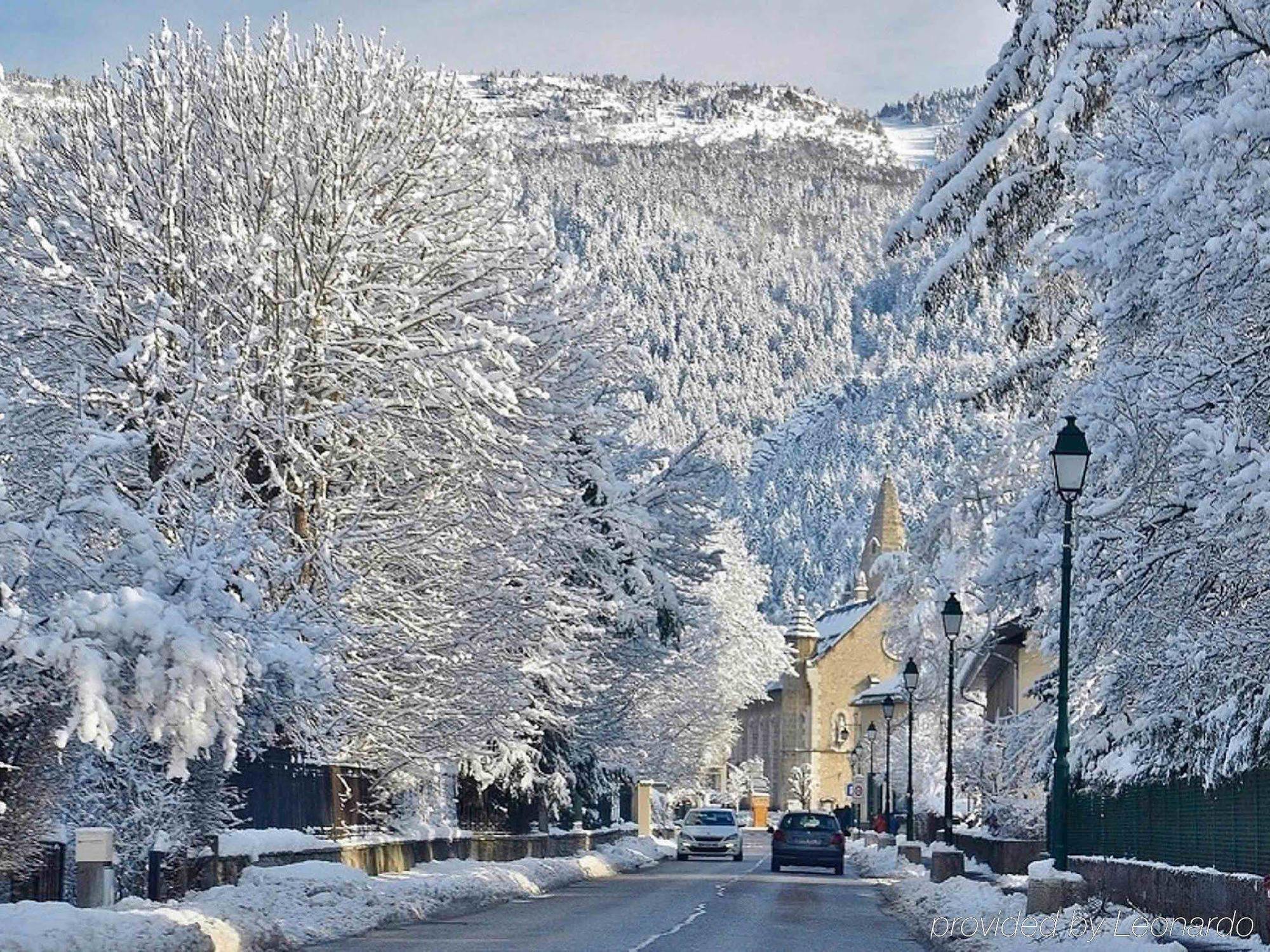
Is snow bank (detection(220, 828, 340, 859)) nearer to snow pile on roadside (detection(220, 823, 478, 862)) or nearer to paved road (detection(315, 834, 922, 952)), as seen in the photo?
snow pile on roadside (detection(220, 823, 478, 862))

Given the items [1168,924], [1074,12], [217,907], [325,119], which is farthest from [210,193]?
[1168,924]

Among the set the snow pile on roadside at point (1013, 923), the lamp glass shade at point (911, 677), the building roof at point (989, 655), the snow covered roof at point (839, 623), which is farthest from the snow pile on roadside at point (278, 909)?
the snow covered roof at point (839, 623)

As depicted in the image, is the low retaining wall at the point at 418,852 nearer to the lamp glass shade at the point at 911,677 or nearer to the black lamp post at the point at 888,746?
the lamp glass shade at the point at 911,677

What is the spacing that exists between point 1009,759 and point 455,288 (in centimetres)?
1335

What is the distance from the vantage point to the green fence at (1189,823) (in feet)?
64.4

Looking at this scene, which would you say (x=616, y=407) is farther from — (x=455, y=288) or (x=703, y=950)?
(x=703, y=950)

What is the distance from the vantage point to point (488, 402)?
2997 cm

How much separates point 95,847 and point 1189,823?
1199cm

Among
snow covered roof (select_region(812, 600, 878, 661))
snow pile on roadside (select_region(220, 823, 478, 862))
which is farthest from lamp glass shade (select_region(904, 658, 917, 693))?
snow covered roof (select_region(812, 600, 878, 661))

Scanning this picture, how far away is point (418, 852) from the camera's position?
3388cm

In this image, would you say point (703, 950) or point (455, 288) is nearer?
point (703, 950)

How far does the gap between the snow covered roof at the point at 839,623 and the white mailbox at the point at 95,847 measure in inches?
5271

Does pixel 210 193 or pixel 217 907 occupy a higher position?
pixel 210 193

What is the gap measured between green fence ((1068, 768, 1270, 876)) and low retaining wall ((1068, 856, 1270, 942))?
36 centimetres
